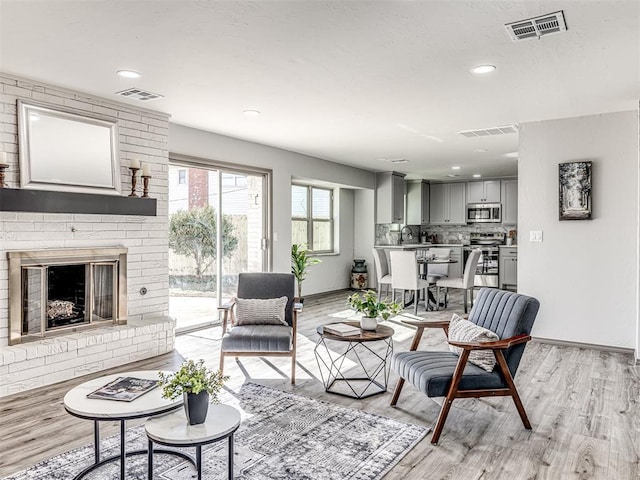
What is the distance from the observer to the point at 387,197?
9391 mm

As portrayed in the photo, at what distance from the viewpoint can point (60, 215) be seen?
3.96m

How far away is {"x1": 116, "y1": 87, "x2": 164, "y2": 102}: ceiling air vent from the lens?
13.2 feet

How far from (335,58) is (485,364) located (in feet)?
7.39

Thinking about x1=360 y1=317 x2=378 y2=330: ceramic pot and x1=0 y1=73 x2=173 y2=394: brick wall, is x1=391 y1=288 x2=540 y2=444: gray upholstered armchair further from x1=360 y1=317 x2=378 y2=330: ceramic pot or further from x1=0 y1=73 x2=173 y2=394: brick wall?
x1=0 y1=73 x2=173 y2=394: brick wall

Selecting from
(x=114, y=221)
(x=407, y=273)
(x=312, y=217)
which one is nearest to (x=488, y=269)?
(x=407, y=273)

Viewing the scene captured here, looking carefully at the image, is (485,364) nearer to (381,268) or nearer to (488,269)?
(381,268)

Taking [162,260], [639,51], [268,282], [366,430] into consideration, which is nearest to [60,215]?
[162,260]

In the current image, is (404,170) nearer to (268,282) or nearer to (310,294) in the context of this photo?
(310,294)

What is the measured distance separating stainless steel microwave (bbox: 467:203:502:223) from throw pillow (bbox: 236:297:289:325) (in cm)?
760

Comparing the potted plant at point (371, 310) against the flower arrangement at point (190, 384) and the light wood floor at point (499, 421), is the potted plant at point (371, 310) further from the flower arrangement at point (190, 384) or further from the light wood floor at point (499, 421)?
the flower arrangement at point (190, 384)

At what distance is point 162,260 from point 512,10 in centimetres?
386

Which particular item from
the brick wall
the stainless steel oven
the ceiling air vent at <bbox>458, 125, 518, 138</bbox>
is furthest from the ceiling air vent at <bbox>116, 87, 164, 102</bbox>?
the stainless steel oven

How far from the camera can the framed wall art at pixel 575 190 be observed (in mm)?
4836

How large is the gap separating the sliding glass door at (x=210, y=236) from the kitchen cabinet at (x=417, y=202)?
527 centimetres
